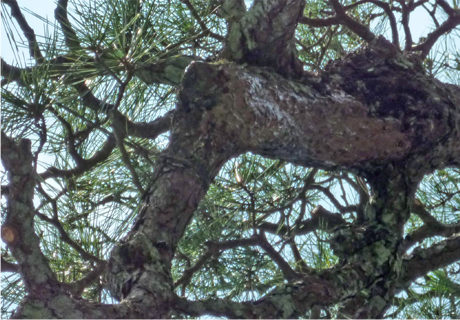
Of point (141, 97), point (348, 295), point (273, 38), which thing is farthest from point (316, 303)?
point (141, 97)

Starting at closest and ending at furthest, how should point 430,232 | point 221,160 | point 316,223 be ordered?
point 221,160 → point 430,232 → point 316,223

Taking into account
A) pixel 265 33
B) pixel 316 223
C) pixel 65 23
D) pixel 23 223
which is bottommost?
pixel 23 223

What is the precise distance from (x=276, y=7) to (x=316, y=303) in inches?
14.4

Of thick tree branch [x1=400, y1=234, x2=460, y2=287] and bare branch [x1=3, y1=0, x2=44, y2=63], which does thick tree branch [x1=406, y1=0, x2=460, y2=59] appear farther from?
bare branch [x1=3, y1=0, x2=44, y2=63]

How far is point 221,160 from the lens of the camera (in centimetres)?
67

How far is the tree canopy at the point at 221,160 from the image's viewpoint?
578 millimetres

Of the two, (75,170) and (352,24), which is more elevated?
(352,24)

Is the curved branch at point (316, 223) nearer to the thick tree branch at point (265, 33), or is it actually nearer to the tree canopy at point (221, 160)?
the tree canopy at point (221, 160)

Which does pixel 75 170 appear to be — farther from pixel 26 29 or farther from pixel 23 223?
pixel 23 223

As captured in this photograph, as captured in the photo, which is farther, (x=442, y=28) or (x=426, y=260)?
(x=442, y=28)

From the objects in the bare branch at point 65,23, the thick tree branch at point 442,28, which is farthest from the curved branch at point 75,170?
the thick tree branch at point 442,28

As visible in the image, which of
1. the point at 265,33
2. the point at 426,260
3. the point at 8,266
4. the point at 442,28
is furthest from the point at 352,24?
the point at 8,266

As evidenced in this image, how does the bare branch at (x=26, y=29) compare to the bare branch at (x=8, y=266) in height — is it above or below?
above

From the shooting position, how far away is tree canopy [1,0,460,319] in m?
0.58
